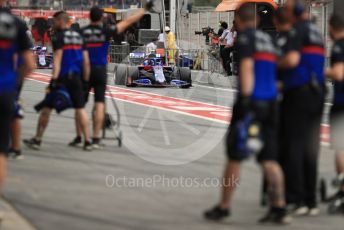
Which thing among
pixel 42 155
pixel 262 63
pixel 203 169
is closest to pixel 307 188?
pixel 262 63

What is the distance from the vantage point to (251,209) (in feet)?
27.5

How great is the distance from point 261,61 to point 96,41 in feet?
16.7

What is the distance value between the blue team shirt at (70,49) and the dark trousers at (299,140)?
438cm

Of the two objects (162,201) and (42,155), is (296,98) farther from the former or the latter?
(42,155)

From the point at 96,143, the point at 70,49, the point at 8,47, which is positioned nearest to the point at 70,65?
the point at 70,49

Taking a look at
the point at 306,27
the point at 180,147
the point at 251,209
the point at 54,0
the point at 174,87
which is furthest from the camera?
the point at 54,0

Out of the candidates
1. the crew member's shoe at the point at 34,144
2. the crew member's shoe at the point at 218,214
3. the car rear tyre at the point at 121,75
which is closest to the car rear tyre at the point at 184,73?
the car rear tyre at the point at 121,75

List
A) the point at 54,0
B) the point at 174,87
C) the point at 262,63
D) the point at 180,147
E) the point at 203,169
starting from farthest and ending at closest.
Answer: the point at 54,0 < the point at 174,87 < the point at 180,147 < the point at 203,169 < the point at 262,63

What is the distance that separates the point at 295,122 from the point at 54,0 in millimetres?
95444

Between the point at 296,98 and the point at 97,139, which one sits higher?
the point at 296,98

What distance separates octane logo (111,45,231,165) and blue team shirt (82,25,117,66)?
1.40 meters

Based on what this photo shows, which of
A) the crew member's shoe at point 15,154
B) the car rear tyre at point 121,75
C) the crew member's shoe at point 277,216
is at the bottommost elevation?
the car rear tyre at point 121,75

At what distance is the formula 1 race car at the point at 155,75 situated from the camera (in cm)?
2520

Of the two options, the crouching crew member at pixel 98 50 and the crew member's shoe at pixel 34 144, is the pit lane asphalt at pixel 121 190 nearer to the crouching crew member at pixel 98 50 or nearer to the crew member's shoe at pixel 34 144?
the crew member's shoe at pixel 34 144
